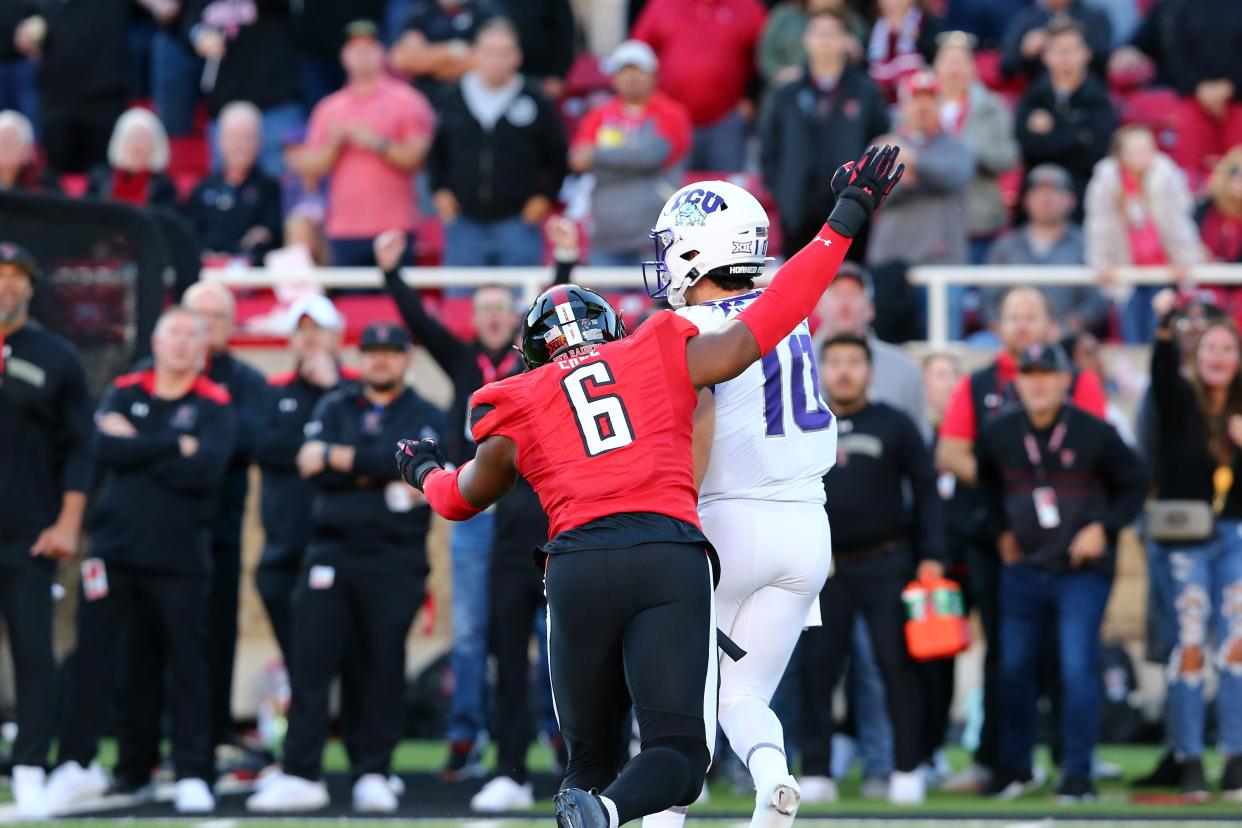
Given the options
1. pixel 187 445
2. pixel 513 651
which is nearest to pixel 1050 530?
pixel 513 651

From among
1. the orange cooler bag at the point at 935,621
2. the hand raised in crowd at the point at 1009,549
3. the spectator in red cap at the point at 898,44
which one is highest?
the spectator in red cap at the point at 898,44

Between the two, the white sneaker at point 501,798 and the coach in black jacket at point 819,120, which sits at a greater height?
the coach in black jacket at point 819,120

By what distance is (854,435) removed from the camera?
33.4 ft

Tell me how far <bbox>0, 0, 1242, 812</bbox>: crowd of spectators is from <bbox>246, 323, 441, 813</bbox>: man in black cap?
2 cm

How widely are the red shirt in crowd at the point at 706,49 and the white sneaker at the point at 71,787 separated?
21.7 ft

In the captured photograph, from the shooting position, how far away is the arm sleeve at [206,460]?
389 inches

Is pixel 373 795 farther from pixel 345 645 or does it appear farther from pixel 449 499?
pixel 449 499

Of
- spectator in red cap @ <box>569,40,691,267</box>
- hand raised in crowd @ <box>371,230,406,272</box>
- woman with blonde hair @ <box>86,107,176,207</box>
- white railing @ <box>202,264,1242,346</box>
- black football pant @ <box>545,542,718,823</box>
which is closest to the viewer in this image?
black football pant @ <box>545,542,718,823</box>

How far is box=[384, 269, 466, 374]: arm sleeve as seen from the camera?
34.6ft

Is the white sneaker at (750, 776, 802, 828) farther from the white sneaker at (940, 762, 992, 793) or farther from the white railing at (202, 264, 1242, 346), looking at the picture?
the white railing at (202, 264, 1242, 346)

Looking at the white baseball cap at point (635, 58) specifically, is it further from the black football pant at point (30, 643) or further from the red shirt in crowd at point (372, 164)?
the black football pant at point (30, 643)

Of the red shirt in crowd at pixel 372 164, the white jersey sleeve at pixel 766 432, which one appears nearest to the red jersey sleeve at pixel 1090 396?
the white jersey sleeve at pixel 766 432

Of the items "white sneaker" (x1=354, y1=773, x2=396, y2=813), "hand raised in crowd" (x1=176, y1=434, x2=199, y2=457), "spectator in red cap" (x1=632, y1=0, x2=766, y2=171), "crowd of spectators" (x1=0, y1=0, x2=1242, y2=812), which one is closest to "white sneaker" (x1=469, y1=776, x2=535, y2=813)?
"crowd of spectators" (x1=0, y1=0, x2=1242, y2=812)

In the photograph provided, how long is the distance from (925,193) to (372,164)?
3813 mm
